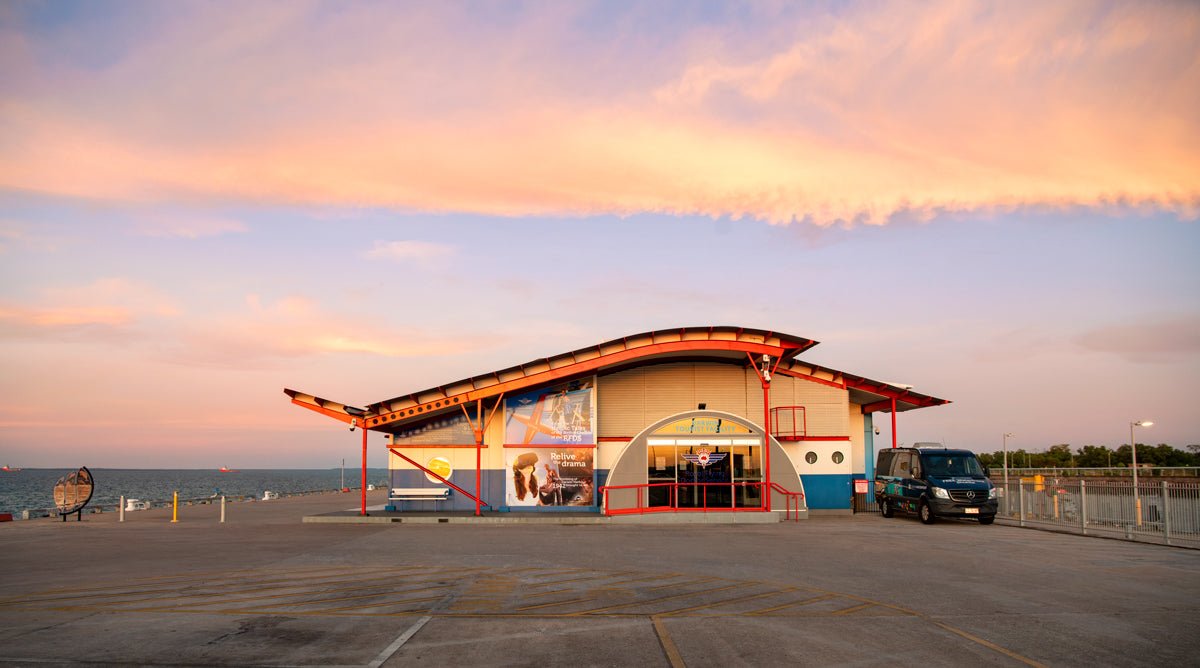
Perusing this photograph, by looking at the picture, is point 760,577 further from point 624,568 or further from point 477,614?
point 477,614

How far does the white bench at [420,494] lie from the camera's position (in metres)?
31.1

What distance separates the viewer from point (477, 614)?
1134 centimetres

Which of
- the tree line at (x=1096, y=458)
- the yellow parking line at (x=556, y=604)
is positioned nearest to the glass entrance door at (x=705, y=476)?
the yellow parking line at (x=556, y=604)

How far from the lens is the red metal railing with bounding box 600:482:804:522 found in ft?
94.8

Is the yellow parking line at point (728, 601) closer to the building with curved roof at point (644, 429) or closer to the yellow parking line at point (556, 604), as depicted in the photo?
the yellow parking line at point (556, 604)

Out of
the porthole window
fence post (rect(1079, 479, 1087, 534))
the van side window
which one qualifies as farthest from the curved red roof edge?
fence post (rect(1079, 479, 1087, 534))

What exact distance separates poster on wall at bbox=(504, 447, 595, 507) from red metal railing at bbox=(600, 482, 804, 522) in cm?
191

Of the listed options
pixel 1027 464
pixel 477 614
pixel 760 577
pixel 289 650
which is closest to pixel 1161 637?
pixel 760 577

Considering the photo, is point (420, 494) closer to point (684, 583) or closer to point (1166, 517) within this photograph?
point (684, 583)

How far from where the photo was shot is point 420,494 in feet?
102

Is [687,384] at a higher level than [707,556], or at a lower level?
higher

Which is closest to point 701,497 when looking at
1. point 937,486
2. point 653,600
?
point 937,486

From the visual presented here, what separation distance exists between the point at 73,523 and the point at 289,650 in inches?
940

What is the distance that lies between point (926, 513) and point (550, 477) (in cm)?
1310
